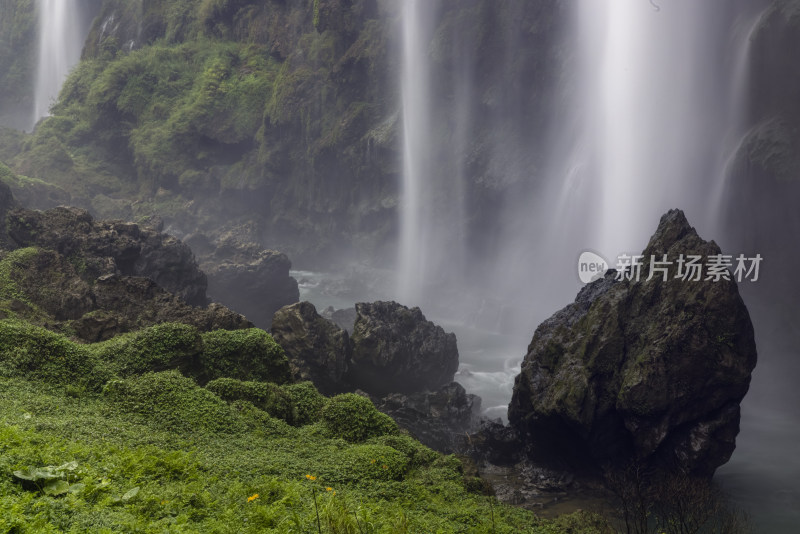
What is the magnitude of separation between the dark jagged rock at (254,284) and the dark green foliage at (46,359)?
26.8m

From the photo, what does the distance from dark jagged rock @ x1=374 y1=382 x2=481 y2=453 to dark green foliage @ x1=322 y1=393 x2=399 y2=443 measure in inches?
330

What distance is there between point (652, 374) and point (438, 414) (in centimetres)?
1034

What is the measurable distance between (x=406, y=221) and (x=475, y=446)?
123ft

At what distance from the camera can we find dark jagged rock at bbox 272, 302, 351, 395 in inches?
926

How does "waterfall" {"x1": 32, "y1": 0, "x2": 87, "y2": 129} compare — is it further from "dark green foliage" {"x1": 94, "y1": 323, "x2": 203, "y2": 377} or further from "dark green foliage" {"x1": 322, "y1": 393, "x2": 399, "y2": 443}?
"dark green foliage" {"x1": 322, "y1": 393, "x2": 399, "y2": 443}

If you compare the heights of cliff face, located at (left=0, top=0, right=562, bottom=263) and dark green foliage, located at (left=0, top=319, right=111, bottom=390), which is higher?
cliff face, located at (left=0, top=0, right=562, bottom=263)

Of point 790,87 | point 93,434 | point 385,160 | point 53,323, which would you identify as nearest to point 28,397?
point 93,434

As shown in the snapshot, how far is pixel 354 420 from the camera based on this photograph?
13.5 meters

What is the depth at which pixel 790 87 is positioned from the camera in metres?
28.2

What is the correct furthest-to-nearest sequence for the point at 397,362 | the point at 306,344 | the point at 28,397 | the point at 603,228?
1. the point at 603,228
2. the point at 397,362
3. the point at 306,344
4. the point at 28,397

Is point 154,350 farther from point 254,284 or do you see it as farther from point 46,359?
point 254,284

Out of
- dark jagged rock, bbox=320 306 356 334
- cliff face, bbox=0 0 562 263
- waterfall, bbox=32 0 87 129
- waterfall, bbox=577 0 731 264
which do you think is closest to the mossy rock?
dark jagged rock, bbox=320 306 356 334

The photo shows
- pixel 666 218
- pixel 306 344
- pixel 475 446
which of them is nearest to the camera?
pixel 666 218

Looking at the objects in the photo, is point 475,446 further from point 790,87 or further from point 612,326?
point 790,87
